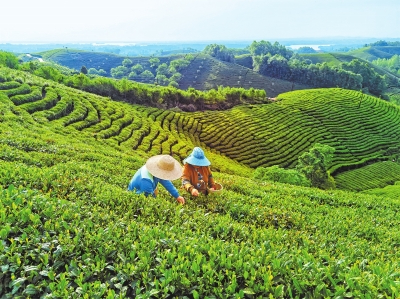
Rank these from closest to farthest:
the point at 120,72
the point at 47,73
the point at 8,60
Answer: the point at 47,73, the point at 8,60, the point at 120,72

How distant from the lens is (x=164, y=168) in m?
7.09

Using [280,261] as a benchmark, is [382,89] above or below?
below

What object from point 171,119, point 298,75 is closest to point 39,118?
point 171,119

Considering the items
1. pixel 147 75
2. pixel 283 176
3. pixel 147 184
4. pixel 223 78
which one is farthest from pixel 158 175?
pixel 147 75

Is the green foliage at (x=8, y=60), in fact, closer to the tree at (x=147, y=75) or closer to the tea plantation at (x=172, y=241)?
the tea plantation at (x=172, y=241)

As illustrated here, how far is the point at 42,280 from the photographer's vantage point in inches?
148

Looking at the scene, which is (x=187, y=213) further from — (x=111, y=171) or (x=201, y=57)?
(x=201, y=57)

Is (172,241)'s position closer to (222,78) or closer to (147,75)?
(222,78)

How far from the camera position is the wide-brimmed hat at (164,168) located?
702cm

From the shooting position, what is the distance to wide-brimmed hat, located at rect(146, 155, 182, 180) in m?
7.02

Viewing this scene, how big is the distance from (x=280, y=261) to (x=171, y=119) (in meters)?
48.7

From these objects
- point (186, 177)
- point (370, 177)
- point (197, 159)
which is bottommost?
point (370, 177)

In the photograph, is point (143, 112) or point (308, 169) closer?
point (308, 169)

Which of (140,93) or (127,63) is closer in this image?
(140,93)
